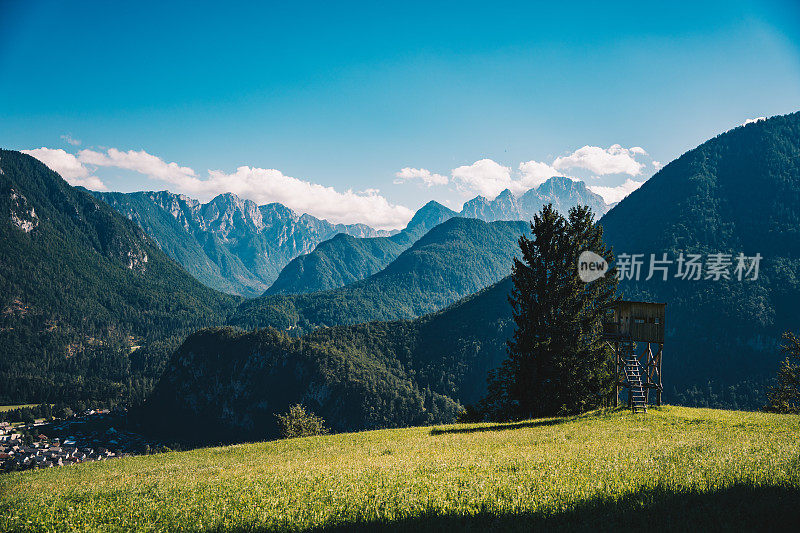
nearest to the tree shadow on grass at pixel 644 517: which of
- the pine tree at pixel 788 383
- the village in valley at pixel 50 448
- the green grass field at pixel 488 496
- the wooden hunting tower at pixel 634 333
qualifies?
the green grass field at pixel 488 496

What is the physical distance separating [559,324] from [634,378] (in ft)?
21.3

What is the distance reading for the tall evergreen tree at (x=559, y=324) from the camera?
30844 millimetres

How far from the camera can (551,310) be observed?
1232 inches

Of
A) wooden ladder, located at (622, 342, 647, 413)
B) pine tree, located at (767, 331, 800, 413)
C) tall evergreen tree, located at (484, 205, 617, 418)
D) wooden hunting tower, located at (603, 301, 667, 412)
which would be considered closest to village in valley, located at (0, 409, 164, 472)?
tall evergreen tree, located at (484, 205, 617, 418)

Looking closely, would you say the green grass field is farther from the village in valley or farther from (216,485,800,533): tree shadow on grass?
the village in valley

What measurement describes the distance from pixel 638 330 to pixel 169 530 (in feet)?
105

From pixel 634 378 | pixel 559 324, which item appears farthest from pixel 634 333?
pixel 559 324

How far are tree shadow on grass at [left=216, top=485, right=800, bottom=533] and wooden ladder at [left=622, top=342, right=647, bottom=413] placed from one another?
21.7m

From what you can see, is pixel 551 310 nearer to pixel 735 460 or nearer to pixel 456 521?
pixel 735 460

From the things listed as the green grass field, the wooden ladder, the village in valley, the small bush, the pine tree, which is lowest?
the village in valley

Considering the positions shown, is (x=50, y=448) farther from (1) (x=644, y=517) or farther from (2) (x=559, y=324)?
(1) (x=644, y=517)

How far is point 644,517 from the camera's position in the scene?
7293 millimetres

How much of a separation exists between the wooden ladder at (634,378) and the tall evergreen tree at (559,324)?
179 centimetres

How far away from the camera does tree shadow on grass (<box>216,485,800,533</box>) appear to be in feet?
22.9
